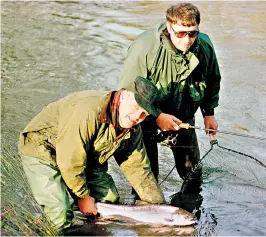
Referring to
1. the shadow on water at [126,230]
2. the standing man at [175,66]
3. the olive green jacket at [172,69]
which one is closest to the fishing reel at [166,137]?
the standing man at [175,66]

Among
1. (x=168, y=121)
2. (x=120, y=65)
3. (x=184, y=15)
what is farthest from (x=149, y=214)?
(x=120, y=65)

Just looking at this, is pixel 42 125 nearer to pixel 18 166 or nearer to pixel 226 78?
pixel 18 166

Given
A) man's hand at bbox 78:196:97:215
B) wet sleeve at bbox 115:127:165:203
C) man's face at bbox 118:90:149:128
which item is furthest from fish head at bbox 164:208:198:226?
man's face at bbox 118:90:149:128

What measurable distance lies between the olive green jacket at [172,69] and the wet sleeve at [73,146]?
0.83 m

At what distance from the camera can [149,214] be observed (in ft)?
18.8

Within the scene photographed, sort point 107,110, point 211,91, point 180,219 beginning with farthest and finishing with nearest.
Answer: point 211,91 → point 180,219 → point 107,110

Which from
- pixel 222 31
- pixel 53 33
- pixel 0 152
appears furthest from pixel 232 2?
pixel 0 152

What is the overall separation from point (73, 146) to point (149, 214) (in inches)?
45.5

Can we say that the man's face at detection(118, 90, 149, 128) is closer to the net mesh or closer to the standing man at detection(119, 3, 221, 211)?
the standing man at detection(119, 3, 221, 211)

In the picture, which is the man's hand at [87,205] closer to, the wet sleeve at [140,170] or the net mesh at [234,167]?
the wet sleeve at [140,170]

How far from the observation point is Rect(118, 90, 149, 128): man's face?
491cm

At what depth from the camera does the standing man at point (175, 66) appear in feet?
18.5

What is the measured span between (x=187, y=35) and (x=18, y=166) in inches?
102

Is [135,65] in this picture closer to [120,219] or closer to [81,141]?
[81,141]
